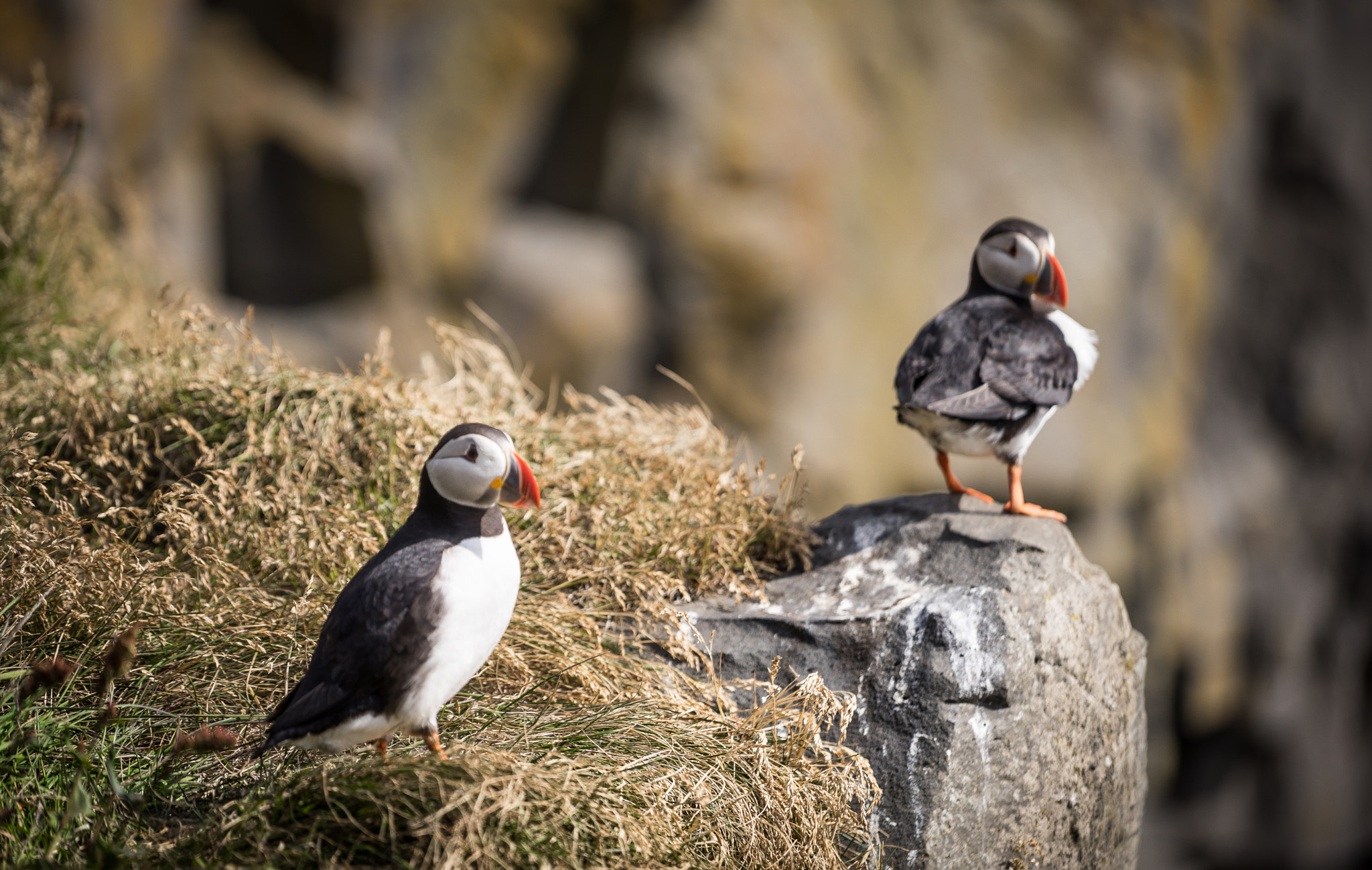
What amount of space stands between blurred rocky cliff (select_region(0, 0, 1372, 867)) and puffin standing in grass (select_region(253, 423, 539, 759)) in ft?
17.9

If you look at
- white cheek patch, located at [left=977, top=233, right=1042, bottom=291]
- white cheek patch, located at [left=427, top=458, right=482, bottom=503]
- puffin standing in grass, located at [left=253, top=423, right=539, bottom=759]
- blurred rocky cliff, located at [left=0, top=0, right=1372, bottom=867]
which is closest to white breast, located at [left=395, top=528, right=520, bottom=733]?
puffin standing in grass, located at [left=253, top=423, right=539, bottom=759]

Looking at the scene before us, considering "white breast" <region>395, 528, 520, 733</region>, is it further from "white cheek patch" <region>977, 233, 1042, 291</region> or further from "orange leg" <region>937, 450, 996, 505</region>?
"white cheek patch" <region>977, 233, 1042, 291</region>

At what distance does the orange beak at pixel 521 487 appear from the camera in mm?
2256

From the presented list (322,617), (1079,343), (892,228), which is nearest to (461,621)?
(322,617)

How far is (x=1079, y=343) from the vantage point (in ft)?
11.3

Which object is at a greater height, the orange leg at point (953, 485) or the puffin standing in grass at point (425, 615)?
the orange leg at point (953, 485)

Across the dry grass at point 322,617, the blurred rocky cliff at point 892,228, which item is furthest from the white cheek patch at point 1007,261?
the blurred rocky cliff at point 892,228

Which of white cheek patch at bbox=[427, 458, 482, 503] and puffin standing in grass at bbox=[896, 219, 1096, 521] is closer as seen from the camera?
white cheek patch at bbox=[427, 458, 482, 503]

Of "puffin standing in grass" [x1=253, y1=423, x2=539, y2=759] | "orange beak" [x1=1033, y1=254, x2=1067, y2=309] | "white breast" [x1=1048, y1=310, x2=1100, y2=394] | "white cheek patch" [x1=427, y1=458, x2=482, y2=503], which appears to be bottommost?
"puffin standing in grass" [x1=253, y1=423, x2=539, y2=759]

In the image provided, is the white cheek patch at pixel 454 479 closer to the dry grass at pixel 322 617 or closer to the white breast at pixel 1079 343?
the dry grass at pixel 322 617

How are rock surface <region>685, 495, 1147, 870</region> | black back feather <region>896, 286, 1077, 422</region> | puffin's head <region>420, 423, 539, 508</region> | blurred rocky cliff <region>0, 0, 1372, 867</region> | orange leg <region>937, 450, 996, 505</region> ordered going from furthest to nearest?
1. blurred rocky cliff <region>0, 0, 1372, 867</region>
2. orange leg <region>937, 450, 996, 505</region>
3. black back feather <region>896, 286, 1077, 422</region>
4. rock surface <region>685, 495, 1147, 870</region>
5. puffin's head <region>420, 423, 539, 508</region>

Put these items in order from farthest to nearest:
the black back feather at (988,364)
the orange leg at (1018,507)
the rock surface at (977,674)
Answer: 1. the orange leg at (1018,507)
2. the black back feather at (988,364)
3. the rock surface at (977,674)

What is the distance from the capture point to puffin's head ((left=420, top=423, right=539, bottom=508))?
88.6 inches

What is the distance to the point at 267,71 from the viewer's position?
7.80m
